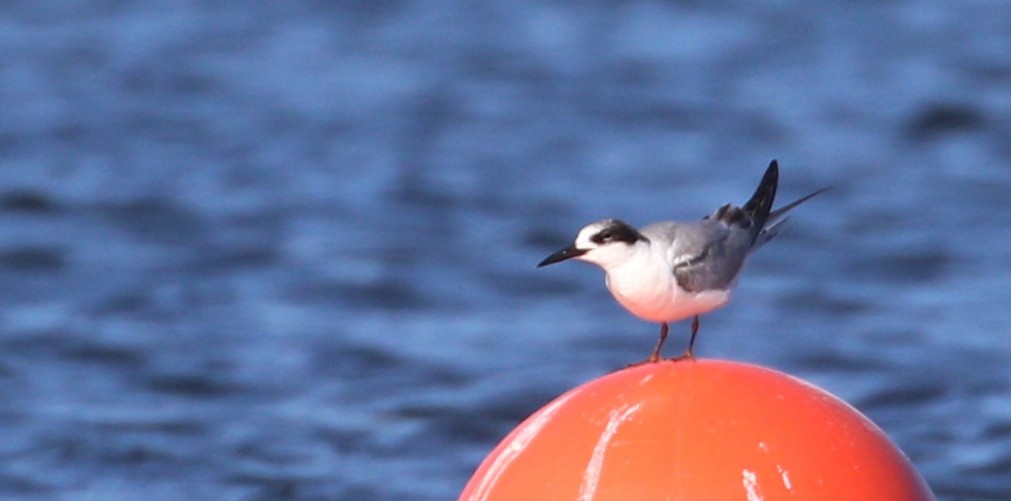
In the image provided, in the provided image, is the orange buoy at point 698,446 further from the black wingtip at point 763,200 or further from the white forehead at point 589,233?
the black wingtip at point 763,200

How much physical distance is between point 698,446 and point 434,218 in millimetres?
9742

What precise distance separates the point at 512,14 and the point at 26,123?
19.7ft

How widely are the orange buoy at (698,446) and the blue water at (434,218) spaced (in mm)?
4530

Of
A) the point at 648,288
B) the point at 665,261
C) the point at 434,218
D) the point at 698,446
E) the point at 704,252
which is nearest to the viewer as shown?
the point at 698,446

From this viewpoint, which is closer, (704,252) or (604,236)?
(604,236)

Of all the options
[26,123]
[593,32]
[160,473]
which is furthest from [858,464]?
[593,32]

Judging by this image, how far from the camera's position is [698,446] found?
5855mm

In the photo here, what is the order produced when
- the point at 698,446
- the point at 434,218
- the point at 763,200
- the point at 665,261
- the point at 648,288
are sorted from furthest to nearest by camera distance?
the point at 434,218 → the point at 763,200 → the point at 665,261 → the point at 648,288 → the point at 698,446

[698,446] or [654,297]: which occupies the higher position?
[654,297]

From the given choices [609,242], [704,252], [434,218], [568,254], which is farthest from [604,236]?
[434,218]

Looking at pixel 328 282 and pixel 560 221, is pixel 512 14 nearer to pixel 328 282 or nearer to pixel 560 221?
pixel 560 221

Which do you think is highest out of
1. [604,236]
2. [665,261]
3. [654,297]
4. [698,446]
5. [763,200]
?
[763,200]

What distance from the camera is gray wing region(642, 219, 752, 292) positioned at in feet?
21.6

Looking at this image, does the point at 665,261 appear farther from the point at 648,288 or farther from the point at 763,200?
the point at 763,200
